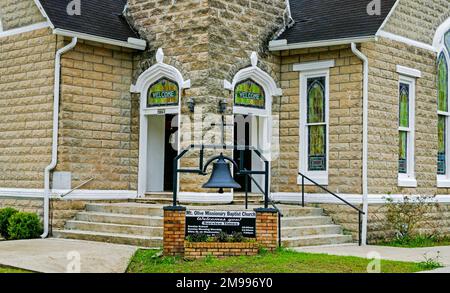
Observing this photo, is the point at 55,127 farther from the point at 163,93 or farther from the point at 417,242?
the point at 417,242

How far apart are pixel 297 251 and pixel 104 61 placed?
7.18 meters

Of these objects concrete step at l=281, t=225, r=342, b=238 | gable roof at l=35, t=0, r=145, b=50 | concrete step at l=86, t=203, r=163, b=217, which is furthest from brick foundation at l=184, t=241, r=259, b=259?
gable roof at l=35, t=0, r=145, b=50

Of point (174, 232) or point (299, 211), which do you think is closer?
point (174, 232)

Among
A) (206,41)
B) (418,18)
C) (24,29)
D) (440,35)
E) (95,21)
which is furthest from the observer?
(440,35)

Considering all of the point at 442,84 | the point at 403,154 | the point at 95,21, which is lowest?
the point at 403,154

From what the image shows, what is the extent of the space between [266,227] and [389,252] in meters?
3.54

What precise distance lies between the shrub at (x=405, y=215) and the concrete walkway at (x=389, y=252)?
1419mm

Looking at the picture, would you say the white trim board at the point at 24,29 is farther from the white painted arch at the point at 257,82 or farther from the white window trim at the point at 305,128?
the white window trim at the point at 305,128

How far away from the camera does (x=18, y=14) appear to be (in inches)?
776

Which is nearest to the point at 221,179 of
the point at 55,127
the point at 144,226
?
the point at 144,226

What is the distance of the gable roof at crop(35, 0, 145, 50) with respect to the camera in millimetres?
18266

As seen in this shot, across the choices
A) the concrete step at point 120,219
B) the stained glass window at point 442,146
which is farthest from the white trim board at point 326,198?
the concrete step at point 120,219

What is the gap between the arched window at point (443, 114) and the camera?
21.4m

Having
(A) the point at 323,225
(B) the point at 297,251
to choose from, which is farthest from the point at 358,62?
(B) the point at 297,251
